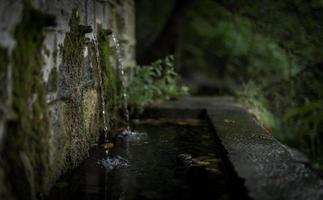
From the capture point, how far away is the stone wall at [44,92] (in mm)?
2609

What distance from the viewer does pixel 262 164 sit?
3.41m

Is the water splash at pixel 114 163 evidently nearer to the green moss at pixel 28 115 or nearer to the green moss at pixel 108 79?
the green moss at pixel 28 115

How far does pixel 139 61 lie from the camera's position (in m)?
9.36

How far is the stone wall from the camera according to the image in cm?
261

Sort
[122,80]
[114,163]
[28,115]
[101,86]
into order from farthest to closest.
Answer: [122,80], [101,86], [114,163], [28,115]

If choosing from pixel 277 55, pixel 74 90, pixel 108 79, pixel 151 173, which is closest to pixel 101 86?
pixel 108 79

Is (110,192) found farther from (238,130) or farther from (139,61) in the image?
(139,61)

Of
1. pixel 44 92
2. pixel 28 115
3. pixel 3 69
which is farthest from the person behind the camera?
pixel 44 92

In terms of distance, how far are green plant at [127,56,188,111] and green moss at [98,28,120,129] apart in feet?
2.32

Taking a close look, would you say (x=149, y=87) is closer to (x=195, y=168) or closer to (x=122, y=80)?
(x=122, y=80)

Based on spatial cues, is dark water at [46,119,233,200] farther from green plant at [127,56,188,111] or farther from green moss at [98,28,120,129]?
green plant at [127,56,188,111]

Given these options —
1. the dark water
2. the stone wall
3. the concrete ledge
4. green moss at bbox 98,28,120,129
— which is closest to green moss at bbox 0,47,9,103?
the stone wall

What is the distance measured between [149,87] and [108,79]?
158cm

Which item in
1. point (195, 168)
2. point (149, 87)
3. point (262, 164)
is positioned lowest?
point (195, 168)
